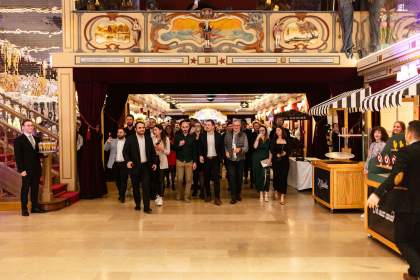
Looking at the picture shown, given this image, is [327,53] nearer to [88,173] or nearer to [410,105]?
[410,105]

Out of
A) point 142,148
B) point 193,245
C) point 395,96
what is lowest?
point 193,245

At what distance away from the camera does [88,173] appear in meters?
9.27

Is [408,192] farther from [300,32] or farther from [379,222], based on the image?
[300,32]

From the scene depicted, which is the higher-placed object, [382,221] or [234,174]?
[234,174]

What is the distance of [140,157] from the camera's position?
7477 mm

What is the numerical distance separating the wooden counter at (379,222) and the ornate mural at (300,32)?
456 centimetres

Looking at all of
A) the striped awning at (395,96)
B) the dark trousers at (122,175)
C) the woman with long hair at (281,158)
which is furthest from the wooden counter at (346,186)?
the dark trousers at (122,175)

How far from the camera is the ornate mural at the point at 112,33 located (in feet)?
31.3

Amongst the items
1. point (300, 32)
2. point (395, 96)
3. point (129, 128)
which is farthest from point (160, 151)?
point (395, 96)

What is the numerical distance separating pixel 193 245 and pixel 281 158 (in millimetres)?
3293

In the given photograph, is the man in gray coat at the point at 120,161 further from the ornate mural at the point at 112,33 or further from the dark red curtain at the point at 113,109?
the dark red curtain at the point at 113,109

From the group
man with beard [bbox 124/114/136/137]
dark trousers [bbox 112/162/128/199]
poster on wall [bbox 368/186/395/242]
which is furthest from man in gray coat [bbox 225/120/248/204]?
poster on wall [bbox 368/186/395/242]

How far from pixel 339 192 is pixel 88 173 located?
476 centimetres

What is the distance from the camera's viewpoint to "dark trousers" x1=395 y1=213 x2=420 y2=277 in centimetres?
374
